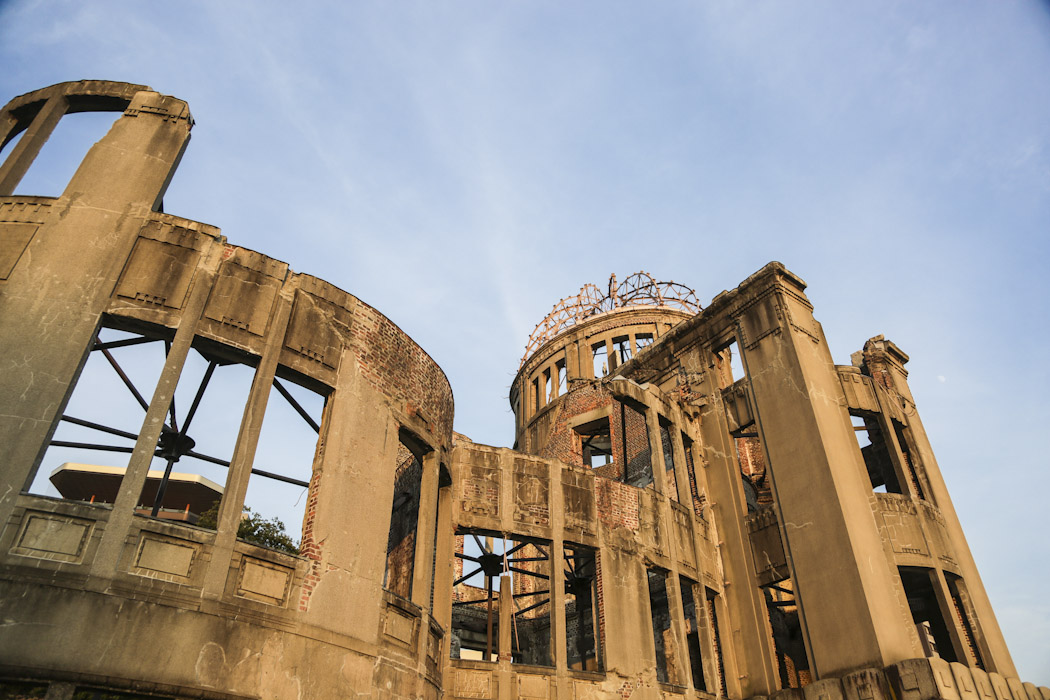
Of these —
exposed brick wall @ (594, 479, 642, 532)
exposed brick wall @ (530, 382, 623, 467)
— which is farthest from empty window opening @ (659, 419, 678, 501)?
exposed brick wall @ (530, 382, 623, 467)

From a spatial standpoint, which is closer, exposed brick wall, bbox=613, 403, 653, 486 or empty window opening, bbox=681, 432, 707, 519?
empty window opening, bbox=681, 432, 707, 519

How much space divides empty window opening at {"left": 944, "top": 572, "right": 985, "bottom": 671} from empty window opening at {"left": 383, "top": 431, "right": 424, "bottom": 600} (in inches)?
467

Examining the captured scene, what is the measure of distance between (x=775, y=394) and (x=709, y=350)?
3.23 meters

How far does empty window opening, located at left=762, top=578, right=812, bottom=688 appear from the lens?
17562mm

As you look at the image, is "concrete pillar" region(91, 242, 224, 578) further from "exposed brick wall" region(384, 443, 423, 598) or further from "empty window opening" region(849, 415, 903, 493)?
"empty window opening" region(849, 415, 903, 493)

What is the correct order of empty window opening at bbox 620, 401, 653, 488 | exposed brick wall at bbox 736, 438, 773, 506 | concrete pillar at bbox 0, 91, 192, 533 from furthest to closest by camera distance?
empty window opening at bbox 620, 401, 653, 488, exposed brick wall at bbox 736, 438, 773, 506, concrete pillar at bbox 0, 91, 192, 533

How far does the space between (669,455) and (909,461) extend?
625 cm

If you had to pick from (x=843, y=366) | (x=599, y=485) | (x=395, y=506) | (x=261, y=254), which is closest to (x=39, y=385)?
(x=261, y=254)

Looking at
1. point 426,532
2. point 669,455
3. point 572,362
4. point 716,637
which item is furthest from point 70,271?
point 572,362

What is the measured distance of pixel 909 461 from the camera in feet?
59.5

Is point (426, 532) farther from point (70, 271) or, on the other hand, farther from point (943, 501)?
point (943, 501)

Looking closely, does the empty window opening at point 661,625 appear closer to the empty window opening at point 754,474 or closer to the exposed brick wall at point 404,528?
the empty window opening at point 754,474

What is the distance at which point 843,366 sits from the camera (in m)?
18.2

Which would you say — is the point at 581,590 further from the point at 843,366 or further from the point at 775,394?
the point at 843,366
